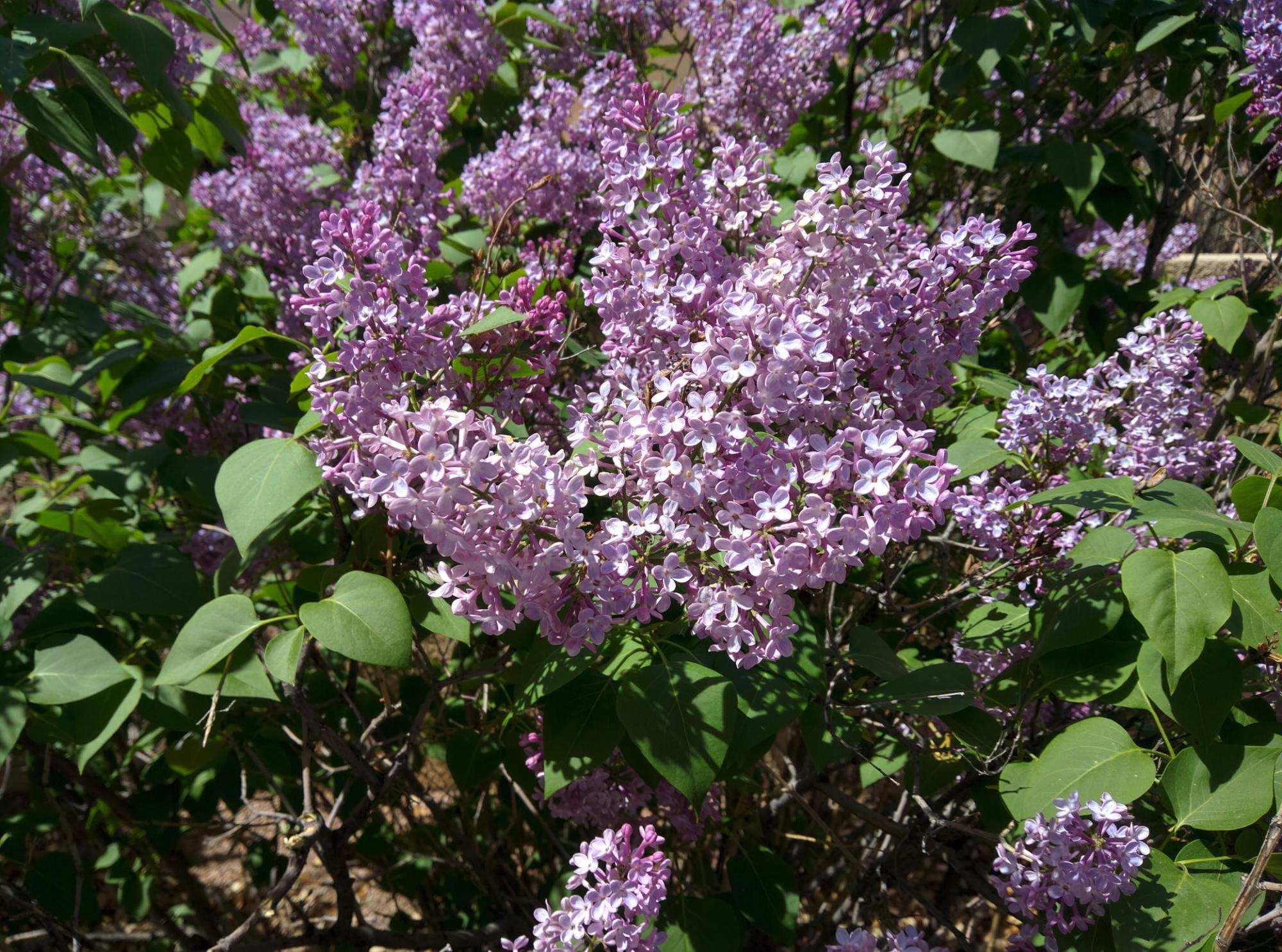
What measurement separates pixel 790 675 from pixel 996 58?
69.3 inches

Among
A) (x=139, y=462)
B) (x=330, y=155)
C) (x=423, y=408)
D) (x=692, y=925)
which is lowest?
(x=692, y=925)

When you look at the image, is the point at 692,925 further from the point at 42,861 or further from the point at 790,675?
the point at 42,861

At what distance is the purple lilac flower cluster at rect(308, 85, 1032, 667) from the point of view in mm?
1086

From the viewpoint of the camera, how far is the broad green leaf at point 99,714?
1.66m

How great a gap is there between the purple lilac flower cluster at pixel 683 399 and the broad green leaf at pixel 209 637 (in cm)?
26

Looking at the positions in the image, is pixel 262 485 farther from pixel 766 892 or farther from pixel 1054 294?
A: pixel 1054 294

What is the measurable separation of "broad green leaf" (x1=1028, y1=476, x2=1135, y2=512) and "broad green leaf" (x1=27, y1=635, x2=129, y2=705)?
171 cm

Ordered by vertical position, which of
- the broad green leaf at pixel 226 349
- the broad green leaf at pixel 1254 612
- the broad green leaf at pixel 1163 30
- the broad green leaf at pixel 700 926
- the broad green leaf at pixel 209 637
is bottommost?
the broad green leaf at pixel 700 926

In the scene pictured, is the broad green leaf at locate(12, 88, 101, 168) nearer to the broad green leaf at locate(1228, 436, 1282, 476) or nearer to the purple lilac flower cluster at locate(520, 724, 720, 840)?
the purple lilac flower cluster at locate(520, 724, 720, 840)

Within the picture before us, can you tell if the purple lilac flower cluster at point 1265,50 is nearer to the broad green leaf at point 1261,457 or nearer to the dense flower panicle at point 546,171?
the broad green leaf at point 1261,457

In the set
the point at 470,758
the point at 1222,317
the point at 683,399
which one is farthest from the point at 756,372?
the point at 1222,317

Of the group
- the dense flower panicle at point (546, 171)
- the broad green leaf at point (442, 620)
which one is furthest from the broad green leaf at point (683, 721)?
A: the dense flower panicle at point (546, 171)

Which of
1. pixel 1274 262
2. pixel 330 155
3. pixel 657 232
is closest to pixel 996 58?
pixel 1274 262

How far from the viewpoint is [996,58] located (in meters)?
2.27
